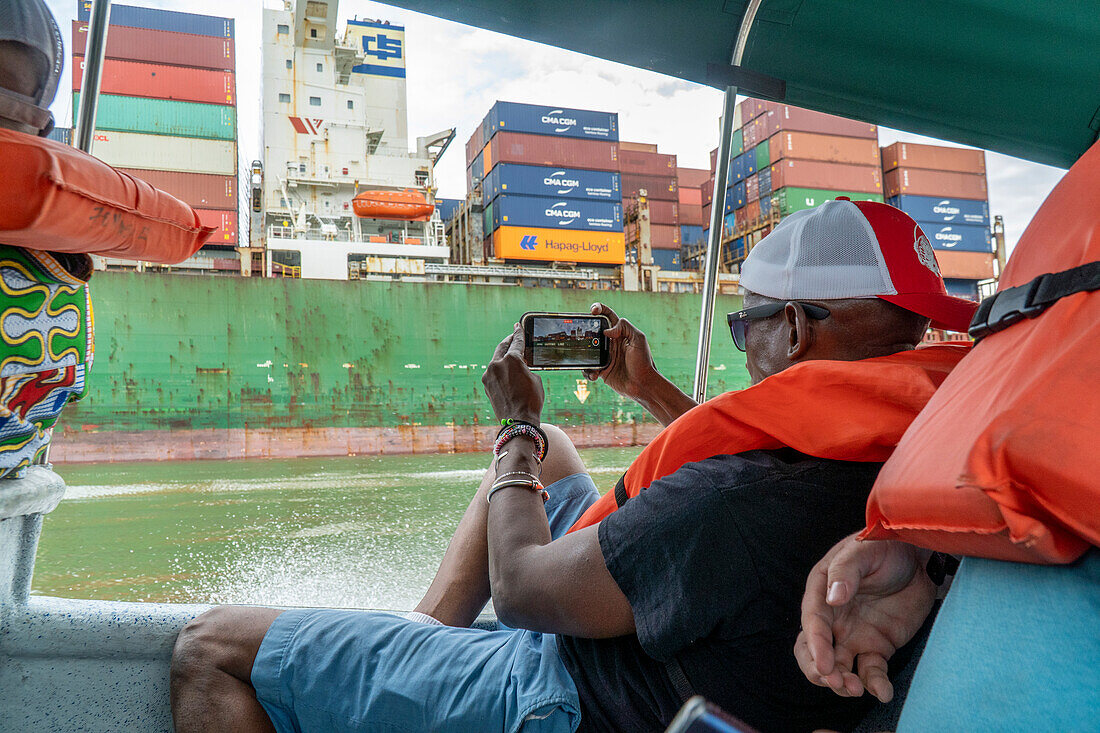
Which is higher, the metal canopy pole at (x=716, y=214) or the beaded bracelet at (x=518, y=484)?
the metal canopy pole at (x=716, y=214)

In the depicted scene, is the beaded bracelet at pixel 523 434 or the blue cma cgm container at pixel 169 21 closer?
the beaded bracelet at pixel 523 434

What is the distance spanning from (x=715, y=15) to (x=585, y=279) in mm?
9248

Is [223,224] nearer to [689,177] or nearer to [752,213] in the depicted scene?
[752,213]

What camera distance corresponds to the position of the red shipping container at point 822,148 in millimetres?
11258

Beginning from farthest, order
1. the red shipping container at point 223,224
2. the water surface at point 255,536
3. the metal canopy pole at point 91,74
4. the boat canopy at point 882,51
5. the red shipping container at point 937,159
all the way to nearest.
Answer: the red shipping container at point 937,159
the red shipping container at point 223,224
the water surface at point 255,536
the boat canopy at point 882,51
the metal canopy pole at point 91,74

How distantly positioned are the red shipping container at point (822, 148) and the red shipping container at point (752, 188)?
58 centimetres

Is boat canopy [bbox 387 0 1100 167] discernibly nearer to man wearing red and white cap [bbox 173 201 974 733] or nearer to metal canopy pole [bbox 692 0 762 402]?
metal canopy pole [bbox 692 0 762 402]

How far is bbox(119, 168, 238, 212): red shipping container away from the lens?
957cm

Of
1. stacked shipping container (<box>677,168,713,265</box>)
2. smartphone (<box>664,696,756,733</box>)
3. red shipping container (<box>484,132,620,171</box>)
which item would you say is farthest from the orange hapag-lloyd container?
smartphone (<box>664,696,756,733</box>)

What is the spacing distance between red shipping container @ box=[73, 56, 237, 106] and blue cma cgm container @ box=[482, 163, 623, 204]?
4.37m

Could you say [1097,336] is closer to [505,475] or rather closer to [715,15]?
[505,475]

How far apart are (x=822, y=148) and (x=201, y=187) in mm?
9938

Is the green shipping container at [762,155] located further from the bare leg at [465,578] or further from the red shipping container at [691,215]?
the bare leg at [465,578]

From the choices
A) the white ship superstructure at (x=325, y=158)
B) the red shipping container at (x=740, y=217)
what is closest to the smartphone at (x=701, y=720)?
the white ship superstructure at (x=325, y=158)
